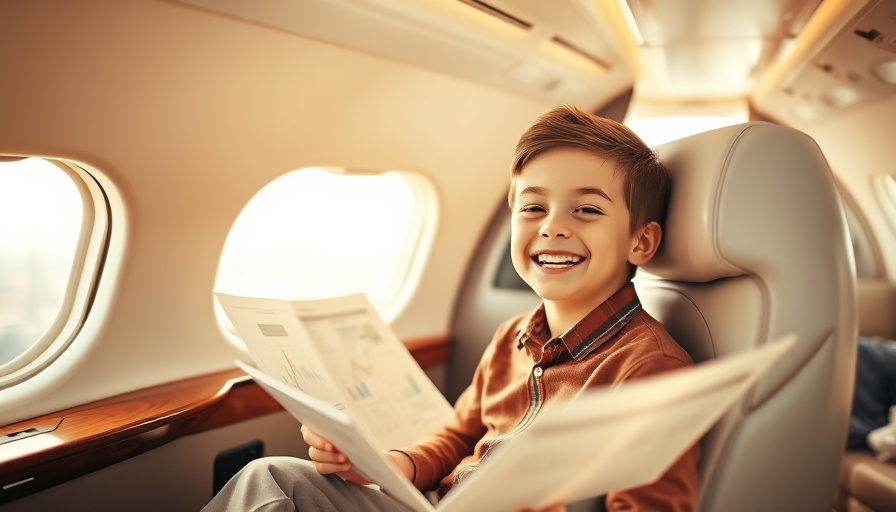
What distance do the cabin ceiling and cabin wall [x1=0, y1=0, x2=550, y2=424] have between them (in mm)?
111

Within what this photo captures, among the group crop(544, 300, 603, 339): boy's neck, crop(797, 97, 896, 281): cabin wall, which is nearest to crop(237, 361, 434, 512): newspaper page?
crop(544, 300, 603, 339): boy's neck

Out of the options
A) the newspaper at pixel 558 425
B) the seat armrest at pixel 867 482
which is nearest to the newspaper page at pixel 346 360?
the newspaper at pixel 558 425

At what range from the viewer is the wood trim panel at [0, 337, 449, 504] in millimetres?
1533

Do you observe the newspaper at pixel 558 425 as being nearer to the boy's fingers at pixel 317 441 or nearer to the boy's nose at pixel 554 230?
the boy's fingers at pixel 317 441

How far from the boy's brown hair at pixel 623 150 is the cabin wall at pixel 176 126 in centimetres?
81

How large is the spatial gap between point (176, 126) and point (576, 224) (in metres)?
1.13

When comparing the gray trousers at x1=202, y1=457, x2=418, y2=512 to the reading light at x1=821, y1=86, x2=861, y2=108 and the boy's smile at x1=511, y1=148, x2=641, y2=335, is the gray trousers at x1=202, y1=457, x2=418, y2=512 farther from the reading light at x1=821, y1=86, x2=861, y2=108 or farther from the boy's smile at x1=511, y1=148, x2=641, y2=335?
the reading light at x1=821, y1=86, x2=861, y2=108

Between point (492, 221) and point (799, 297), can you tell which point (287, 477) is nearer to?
point (799, 297)

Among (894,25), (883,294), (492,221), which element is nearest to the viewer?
(894,25)

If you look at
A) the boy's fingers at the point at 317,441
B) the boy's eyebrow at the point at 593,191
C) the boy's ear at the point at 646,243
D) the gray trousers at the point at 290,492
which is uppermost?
the boy's eyebrow at the point at 593,191

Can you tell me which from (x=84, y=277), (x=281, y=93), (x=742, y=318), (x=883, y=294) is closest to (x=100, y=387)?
(x=84, y=277)

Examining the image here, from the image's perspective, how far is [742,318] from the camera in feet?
4.12

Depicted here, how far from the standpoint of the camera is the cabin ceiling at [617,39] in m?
1.74

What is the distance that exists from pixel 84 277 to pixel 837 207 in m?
1.97
